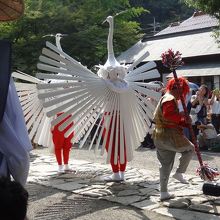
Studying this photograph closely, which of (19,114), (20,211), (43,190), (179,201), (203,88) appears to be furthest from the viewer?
(203,88)

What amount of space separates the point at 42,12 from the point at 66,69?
1066 centimetres

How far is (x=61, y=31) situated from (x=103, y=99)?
32.8 feet

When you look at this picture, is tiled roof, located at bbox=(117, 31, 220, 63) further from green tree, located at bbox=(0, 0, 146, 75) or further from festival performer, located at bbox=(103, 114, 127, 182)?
festival performer, located at bbox=(103, 114, 127, 182)

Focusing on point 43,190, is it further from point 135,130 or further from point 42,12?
point 42,12

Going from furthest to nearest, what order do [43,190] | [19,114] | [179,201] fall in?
[43,190]
[179,201]
[19,114]

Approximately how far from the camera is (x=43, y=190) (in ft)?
18.7

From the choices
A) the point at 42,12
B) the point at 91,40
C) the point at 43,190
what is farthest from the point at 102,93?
the point at 42,12

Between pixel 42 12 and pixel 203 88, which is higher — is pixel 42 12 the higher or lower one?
the higher one

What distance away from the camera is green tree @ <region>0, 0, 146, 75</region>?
14.4 meters

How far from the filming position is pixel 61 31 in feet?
49.2

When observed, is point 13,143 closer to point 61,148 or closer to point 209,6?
point 61,148

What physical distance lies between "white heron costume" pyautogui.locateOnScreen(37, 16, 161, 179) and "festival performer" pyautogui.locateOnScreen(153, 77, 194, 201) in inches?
30.3

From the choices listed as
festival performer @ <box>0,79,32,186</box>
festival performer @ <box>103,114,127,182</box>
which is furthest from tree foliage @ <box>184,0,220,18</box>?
festival performer @ <box>0,79,32,186</box>

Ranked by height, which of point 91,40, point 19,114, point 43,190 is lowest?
point 43,190
